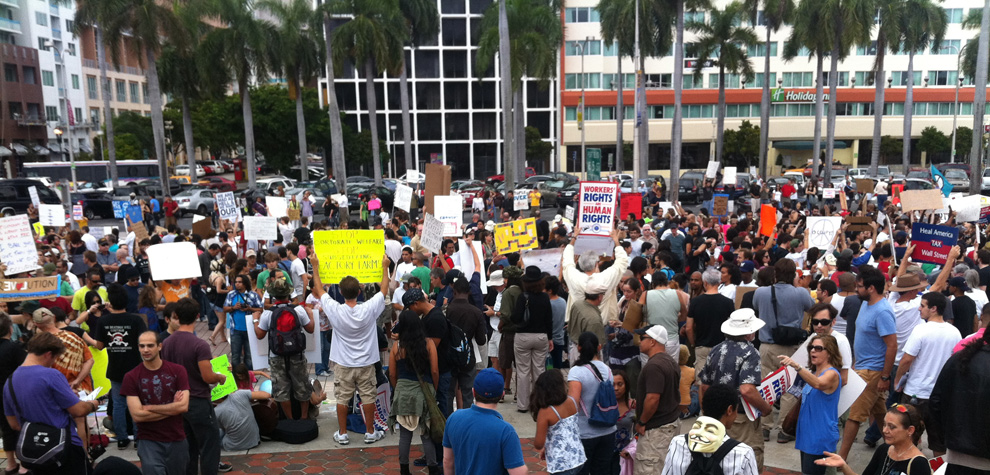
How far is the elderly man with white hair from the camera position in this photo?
8.16 metres

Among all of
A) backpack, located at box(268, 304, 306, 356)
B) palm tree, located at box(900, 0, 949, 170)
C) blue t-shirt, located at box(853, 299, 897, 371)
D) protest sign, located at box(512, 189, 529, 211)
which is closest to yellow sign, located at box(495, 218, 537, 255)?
backpack, located at box(268, 304, 306, 356)

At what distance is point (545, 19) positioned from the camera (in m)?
43.8

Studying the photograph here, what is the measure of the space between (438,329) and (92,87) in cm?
8134

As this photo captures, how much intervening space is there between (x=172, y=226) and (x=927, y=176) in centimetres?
4351

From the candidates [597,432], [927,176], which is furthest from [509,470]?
[927,176]

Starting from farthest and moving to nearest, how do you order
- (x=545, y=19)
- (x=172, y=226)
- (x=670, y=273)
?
1. (x=545, y=19)
2. (x=172, y=226)
3. (x=670, y=273)

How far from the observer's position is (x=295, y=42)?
42.3 meters

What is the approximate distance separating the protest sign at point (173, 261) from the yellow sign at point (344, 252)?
2561mm

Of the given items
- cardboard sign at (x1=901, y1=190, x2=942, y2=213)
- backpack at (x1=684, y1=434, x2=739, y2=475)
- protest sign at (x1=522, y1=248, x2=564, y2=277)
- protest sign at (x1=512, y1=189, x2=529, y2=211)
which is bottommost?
protest sign at (x1=512, y1=189, x2=529, y2=211)

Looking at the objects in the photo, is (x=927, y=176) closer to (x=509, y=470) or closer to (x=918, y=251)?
(x=918, y=251)

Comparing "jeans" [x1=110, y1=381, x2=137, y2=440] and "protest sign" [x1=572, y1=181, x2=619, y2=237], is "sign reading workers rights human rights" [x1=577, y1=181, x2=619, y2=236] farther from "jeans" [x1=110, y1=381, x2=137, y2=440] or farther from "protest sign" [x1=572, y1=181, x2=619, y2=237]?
"jeans" [x1=110, y1=381, x2=137, y2=440]

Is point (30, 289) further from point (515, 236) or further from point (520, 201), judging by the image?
point (520, 201)

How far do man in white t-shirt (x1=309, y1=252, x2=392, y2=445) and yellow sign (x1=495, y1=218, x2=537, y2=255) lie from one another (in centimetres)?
452

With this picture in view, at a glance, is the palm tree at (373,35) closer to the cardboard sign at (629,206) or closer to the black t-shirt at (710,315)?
the cardboard sign at (629,206)
